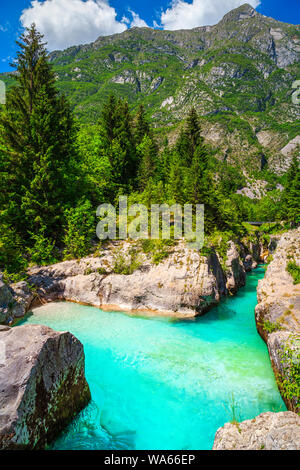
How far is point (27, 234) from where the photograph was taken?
62.0 ft

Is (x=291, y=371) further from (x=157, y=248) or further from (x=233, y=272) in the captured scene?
(x=233, y=272)

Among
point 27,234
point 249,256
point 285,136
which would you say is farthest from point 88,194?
point 285,136

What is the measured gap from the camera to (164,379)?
8.34 m

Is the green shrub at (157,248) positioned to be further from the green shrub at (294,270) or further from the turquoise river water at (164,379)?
the green shrub at (294,270)

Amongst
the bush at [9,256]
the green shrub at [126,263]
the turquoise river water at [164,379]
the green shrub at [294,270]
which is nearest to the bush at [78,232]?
the green shrub at [126,263]

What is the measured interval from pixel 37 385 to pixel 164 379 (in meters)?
4.76

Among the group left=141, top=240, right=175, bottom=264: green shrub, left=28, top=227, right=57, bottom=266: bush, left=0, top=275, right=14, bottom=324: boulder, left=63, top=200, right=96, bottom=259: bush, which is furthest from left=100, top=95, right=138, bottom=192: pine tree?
left=0, top=275, right=14, bottom=324: boulder

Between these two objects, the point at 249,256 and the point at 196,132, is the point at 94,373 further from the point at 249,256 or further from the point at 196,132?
the point at 196,132

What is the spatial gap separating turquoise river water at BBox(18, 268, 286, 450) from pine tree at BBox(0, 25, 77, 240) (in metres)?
8.30

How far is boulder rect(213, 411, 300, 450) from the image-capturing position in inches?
154

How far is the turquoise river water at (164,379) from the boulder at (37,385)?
575 mm

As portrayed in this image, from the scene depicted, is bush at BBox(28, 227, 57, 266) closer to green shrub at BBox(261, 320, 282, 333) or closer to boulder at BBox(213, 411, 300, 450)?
green shrub at BBox(261, 320, 282, 333)
